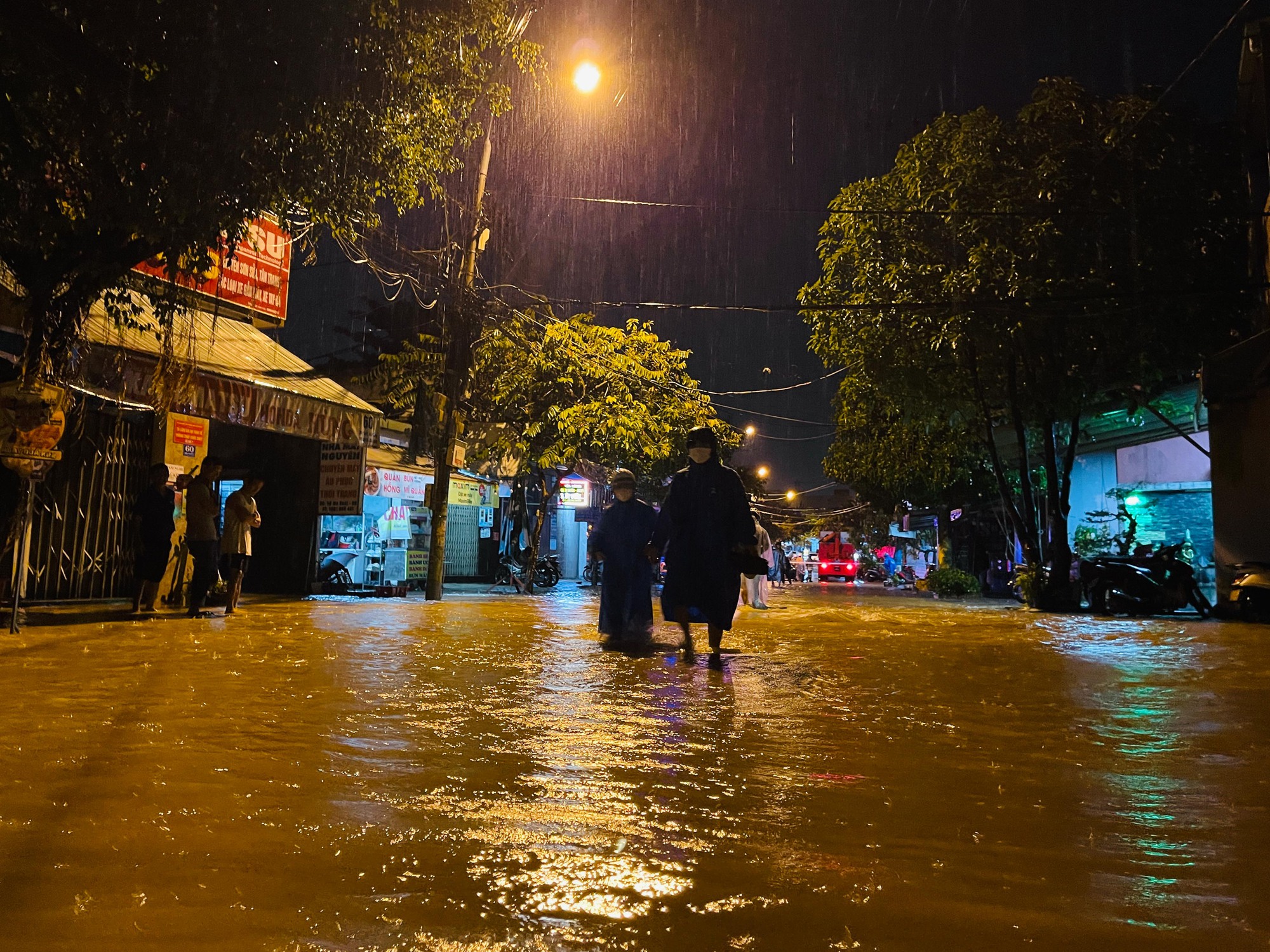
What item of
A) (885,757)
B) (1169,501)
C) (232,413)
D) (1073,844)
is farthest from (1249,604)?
(232,413)

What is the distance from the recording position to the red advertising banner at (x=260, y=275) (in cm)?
1369

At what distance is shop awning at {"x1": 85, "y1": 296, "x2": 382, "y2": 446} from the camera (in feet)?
35.0

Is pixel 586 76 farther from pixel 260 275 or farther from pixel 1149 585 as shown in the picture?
pixel 1149 585

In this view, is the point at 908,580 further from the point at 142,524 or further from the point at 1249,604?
the point at 142,524

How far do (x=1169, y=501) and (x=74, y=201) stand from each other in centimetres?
2072

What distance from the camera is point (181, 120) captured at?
7312 millimetres

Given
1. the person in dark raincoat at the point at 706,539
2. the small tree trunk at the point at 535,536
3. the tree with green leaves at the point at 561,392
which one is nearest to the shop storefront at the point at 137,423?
the person in dark raincoat at the point at 706,539

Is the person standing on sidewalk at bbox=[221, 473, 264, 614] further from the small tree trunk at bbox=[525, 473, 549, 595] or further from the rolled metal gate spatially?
the small tree trunk at bbox=[525, 473, 549, 595]

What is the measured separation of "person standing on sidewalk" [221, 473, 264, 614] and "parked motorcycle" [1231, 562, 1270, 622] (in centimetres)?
1399

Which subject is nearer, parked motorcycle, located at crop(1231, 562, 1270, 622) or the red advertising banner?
the red advertising banner

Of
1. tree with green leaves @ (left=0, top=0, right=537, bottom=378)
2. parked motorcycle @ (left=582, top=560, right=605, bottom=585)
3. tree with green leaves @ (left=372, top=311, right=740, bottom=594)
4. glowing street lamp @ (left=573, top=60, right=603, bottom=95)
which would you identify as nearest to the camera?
tree with green leaves @ (left=0, top=0, right=537, bottom=378)

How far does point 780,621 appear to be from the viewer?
45.0 ft

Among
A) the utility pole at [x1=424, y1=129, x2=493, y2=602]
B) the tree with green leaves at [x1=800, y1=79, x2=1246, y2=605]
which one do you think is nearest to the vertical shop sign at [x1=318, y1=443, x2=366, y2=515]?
the utility pole at [x1=424, y1=129, x2=493, y2=602]

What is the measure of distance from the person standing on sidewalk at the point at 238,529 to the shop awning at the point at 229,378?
1129mm
